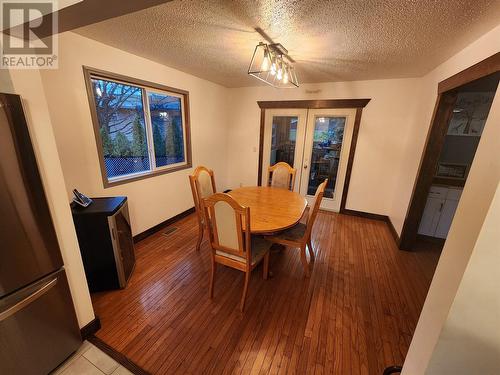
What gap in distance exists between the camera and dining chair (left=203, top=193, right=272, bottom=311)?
1.50m

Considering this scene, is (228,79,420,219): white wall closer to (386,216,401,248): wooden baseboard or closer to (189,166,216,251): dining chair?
(386,216,401,248): wooden baseboard

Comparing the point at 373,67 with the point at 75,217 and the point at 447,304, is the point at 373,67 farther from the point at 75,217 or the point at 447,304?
the point at 75,217

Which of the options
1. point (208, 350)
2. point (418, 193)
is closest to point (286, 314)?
point (208, 350)

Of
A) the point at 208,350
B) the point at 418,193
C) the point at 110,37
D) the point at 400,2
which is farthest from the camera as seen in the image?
the point at 418,193

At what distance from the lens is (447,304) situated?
729mm

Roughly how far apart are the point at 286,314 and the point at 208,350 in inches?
26.6

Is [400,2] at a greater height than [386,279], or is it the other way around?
[400,2]

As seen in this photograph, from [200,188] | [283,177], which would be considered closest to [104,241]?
[200,188]

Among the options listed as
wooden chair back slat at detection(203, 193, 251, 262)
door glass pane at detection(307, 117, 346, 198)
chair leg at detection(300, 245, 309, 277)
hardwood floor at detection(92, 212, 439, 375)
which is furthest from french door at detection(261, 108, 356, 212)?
wooden chair back slat at detection(203, 193, 251, 262)

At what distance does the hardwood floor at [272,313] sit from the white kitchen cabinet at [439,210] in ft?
1.42

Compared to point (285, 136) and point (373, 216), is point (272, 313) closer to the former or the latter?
point (373, 216)

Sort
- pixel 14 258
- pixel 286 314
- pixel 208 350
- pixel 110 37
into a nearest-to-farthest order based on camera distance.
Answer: pixel 14 258
pixel 208 350
pixel 286 314
pixel 110 37

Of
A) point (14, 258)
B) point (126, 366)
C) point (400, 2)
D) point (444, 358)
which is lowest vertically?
point (126, 366)

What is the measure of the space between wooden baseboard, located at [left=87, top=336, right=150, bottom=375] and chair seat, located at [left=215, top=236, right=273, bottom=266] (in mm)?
892
